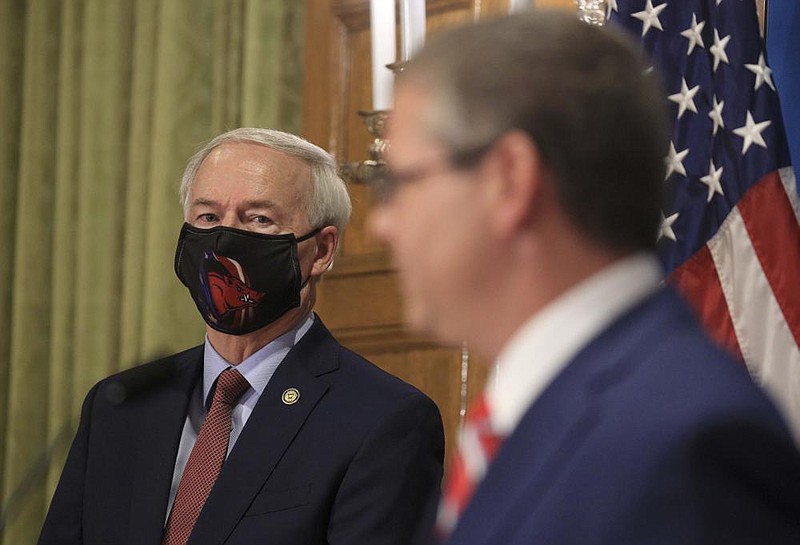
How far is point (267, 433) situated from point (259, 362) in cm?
19

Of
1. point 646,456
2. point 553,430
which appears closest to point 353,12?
point 553,430

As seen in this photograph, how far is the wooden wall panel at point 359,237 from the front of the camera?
392 cm

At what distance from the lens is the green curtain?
4367 millimetres

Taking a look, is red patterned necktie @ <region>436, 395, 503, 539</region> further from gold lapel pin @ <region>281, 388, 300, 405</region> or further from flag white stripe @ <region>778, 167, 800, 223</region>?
flag white stripe @ <region>778, 167, 800, 223</region>

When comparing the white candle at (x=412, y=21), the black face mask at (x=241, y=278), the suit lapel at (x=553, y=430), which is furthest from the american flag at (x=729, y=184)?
the suit lapel at (x=553, y=430)

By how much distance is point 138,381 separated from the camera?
225 centimetres

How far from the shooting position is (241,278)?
2789 millimetres

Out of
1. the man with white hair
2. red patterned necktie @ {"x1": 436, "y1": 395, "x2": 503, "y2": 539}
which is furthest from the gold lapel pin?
red patterned necktie @ {"x1": 436, "y1": 395, "x2": 503, "y2": 539}

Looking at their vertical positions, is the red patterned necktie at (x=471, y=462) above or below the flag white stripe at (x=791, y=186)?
below

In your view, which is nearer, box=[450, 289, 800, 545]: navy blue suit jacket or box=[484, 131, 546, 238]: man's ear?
box=[450, 289, 800, 545]: navy blue suit jacket

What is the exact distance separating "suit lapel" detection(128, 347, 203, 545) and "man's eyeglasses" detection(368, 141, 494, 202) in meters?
1.44

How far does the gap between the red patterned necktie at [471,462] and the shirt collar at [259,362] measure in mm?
1524

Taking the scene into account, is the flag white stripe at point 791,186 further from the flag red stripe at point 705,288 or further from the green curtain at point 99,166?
the green curtain at point 99,166

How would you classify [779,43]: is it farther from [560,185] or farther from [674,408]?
[674,408]
